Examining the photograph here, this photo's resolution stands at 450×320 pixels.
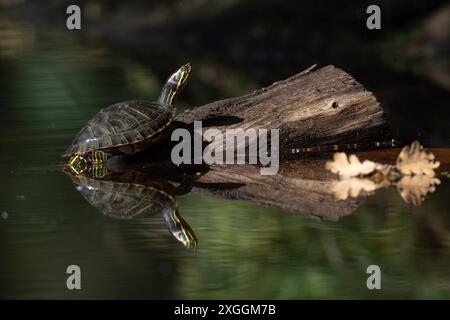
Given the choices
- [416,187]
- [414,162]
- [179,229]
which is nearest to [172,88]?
[414,162]

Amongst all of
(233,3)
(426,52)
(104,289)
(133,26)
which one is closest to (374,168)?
(104,289)

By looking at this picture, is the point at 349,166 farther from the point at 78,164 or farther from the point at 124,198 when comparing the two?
the point at 78,164

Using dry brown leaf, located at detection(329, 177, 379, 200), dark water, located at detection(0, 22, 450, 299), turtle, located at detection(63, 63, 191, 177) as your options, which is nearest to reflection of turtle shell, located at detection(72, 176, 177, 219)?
dark water, located at detection(0, 22, 450, 299)

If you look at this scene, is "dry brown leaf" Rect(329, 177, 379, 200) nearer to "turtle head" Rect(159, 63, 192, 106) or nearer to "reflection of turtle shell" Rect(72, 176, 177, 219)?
"reflection of turtle shell" Rect(72, 176, 177, 219)

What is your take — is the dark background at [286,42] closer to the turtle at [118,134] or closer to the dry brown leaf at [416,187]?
the turtle at [118,134]

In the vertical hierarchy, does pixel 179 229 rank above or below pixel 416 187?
below
